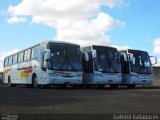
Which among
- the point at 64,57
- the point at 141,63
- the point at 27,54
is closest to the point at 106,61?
the point at 141,63

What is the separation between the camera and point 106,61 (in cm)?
2964

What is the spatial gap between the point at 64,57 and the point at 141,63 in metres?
5.99

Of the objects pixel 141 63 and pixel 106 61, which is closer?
pixel 106 61

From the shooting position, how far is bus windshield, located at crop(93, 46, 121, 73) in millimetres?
29328

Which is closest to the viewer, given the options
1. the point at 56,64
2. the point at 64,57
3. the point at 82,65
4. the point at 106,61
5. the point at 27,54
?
the point at 56,64

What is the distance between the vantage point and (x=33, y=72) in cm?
3034

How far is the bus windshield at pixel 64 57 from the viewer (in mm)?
27484

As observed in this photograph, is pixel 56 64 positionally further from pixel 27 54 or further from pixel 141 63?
pixel 141 63

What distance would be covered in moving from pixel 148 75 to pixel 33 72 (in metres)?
7.61

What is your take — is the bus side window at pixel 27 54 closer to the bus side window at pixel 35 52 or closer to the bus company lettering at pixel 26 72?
the bus company lettering at pixel 26 72

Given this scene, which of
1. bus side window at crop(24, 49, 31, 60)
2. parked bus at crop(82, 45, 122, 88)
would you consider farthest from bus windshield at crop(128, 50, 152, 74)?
→ bus side window at crop(24, 49, 31, 60)

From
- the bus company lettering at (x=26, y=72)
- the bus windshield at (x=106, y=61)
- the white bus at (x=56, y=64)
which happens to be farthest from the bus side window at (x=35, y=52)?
the bus windshield at (x=106, y=61)

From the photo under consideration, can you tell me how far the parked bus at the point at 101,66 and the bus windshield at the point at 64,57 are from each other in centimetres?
94

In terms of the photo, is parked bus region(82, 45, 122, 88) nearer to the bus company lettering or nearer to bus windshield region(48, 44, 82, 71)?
bus windshield region(48, 44, 82, 71)
